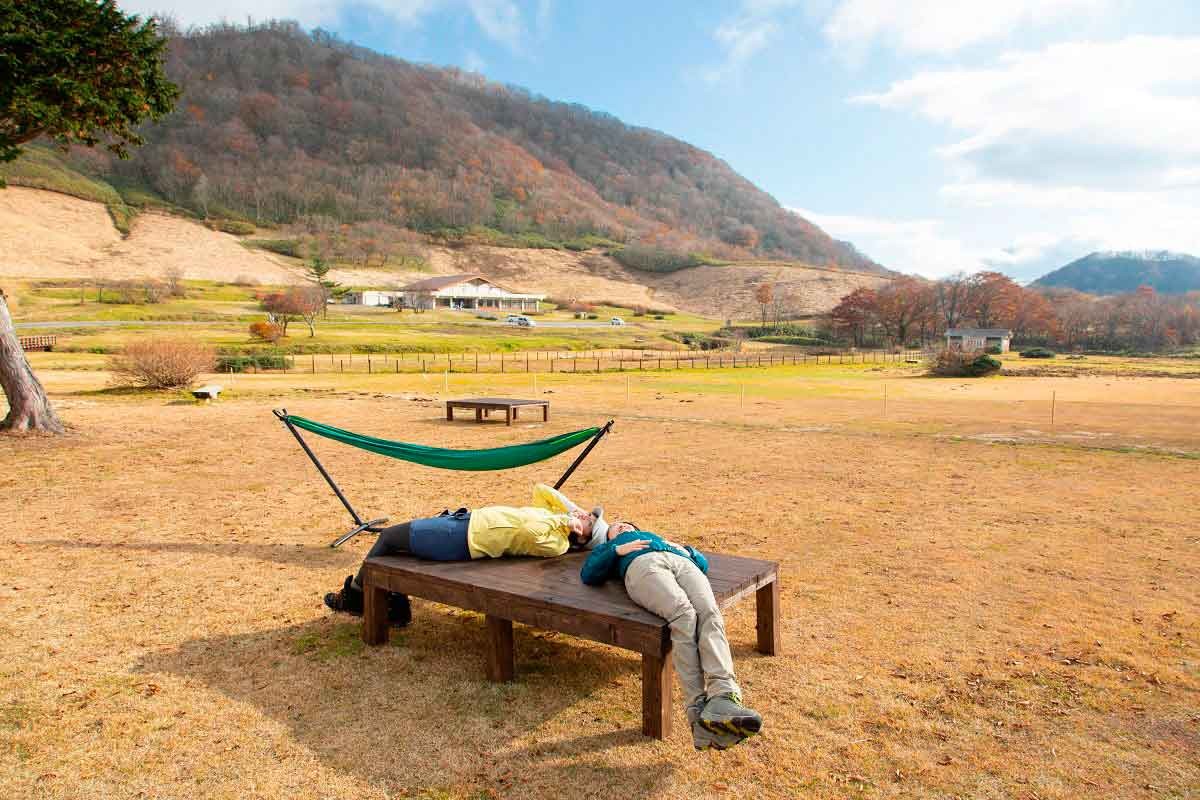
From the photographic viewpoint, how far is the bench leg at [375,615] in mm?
5242

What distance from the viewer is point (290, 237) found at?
5226 inches

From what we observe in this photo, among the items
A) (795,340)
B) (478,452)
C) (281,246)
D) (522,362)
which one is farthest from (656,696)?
(281,246)

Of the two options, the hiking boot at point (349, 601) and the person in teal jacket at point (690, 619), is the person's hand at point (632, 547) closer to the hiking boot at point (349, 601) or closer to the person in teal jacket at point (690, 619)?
the person in teal jacket at point (690, 619)

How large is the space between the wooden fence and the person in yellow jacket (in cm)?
3128

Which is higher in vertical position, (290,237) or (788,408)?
(290,237)

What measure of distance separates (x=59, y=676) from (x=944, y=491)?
1013cm

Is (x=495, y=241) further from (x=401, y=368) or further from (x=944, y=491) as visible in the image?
(x=944, y=491)

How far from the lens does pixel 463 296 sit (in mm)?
102188

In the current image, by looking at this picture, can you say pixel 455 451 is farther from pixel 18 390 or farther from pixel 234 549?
pixel 18 390

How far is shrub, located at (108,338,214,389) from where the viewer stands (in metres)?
23.8

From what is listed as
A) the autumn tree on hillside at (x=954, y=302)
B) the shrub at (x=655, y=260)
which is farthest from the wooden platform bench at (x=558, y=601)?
the shrub at (x=655, y=260)

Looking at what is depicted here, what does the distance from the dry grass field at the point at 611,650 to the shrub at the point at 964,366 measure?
113ft

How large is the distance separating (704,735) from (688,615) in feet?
1.84

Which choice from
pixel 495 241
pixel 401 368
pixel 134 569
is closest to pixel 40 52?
pixel 134 569
